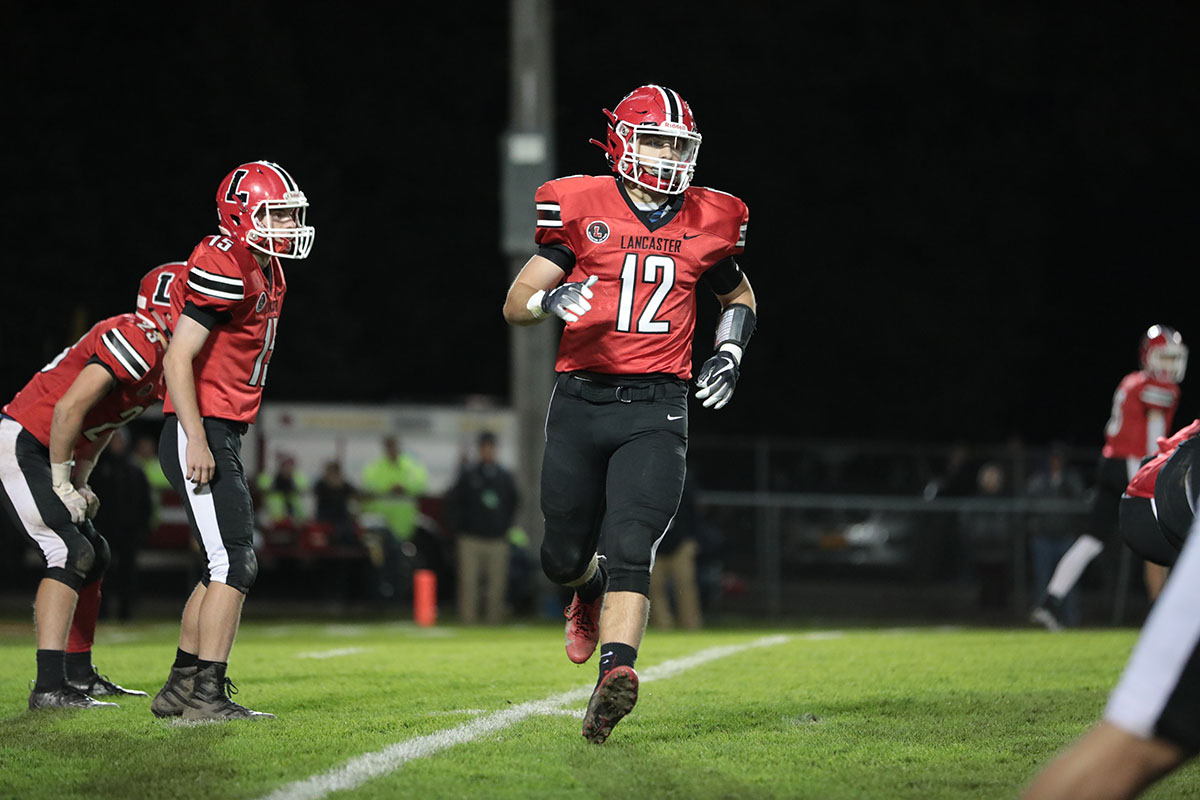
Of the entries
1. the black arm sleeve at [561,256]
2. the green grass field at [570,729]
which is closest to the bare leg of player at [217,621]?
the green grass field at [570,729]

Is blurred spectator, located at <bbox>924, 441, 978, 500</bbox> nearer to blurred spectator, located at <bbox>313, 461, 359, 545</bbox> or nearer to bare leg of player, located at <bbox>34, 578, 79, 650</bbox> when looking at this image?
blurred spectator, located at <bbox>313, 461, 359, 545</bbox>

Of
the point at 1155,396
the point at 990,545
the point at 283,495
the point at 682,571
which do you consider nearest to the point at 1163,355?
the point at 1155,396

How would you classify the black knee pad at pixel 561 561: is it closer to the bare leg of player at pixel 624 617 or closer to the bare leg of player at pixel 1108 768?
the bare leg of player at pixel 624 617

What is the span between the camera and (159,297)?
6.87 metres

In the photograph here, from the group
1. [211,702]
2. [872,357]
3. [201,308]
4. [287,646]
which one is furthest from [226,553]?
[872,357]

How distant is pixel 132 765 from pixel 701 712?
2.19 m

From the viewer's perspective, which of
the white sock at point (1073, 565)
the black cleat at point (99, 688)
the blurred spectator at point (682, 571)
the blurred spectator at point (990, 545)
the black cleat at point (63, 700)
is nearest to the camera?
the black cleat at point (63, 700)

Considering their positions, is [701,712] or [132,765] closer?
[132,765]

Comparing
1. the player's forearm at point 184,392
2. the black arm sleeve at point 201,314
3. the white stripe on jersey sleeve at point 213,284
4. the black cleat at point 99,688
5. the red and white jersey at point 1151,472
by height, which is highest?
the white stripe on jersey sleeve at point 213,284

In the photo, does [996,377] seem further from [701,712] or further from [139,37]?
[701,712]

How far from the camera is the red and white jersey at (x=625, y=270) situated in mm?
5895

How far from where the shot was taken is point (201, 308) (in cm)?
616

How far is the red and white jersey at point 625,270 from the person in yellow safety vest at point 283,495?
44.2 ft

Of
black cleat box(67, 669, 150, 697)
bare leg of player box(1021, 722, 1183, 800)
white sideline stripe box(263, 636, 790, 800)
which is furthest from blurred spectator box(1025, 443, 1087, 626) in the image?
bare leg of player box(1021, 722, 1183, 800)
